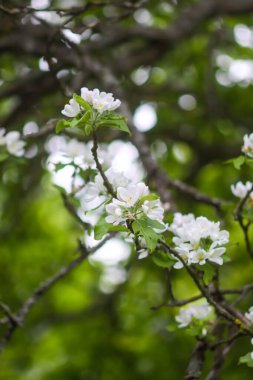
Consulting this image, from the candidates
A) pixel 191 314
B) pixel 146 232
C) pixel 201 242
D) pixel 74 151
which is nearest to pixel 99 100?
pixel 146 232

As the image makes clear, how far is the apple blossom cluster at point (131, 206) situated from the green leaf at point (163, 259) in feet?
0.68

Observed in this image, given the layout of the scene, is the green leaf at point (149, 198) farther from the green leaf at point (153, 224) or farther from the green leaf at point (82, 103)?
the green leaf at point (82, 103)

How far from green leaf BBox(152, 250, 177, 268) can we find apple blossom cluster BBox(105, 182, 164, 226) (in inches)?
8.1

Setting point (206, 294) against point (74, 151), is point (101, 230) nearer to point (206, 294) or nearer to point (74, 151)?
point (206, 294)

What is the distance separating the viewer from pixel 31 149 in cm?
391

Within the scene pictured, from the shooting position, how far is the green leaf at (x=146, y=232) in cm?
156

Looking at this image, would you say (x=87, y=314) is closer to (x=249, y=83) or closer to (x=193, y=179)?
(x=193, y=179)

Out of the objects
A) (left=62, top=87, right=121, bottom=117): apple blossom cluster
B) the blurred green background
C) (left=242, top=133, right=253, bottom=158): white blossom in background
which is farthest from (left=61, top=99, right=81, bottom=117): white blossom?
the blurred green background

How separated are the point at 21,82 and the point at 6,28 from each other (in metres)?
0.39

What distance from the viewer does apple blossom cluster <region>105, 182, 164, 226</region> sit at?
159cm

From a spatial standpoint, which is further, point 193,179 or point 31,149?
point 193,179

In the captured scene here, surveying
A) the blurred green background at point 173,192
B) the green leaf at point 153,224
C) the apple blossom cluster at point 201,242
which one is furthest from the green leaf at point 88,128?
the blurred green background at point 173,192

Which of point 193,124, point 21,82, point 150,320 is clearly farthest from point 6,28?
point 150,320

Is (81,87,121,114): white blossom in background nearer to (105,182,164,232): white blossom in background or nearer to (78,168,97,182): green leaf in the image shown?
(105,182,164,232): white blossom in background
